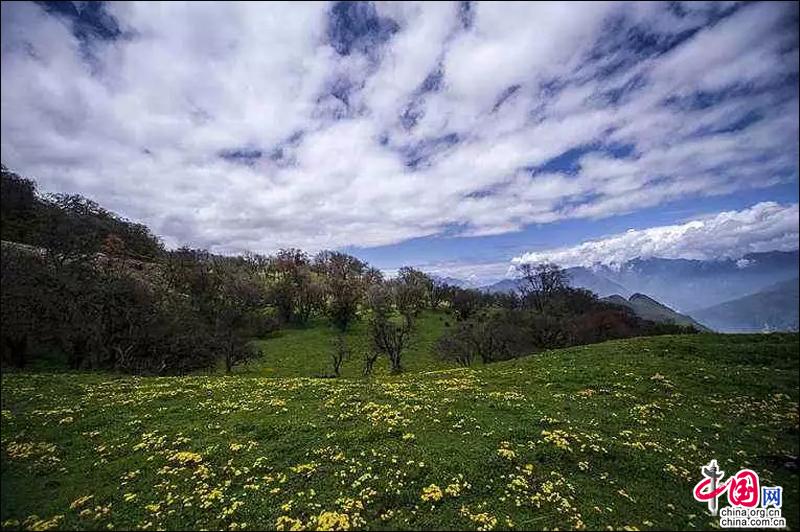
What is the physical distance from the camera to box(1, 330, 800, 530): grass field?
12750mm

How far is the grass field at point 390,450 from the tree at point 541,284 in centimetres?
10553

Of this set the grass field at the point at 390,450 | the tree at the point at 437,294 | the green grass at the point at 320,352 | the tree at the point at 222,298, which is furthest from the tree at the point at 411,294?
the grass field at the point at 390,450

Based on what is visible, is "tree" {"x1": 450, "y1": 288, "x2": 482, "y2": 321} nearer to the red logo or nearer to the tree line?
the tree line

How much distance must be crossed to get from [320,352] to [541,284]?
305 ft

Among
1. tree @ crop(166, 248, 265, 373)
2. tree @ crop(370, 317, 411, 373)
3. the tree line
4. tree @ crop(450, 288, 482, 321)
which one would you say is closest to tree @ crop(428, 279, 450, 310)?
the tree line

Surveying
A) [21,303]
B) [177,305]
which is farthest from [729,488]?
[177,305]

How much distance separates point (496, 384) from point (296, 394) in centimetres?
1587

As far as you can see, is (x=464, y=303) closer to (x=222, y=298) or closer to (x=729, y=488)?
(x=222, y=298)

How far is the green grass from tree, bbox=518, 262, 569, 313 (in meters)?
38.8

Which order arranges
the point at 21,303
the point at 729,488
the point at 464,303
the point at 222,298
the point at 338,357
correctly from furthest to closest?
the point at 464,303 < the point at 222,298 < the point at 338,357 < the point at 21,303 < the point at 729,488

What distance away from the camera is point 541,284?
13788 centimetres

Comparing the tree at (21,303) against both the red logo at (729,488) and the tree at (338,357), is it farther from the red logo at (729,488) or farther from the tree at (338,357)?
the red logo at (729,488)

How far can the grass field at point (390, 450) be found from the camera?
1275 cm

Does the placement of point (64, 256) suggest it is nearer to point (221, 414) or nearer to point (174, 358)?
point (174, 358)
